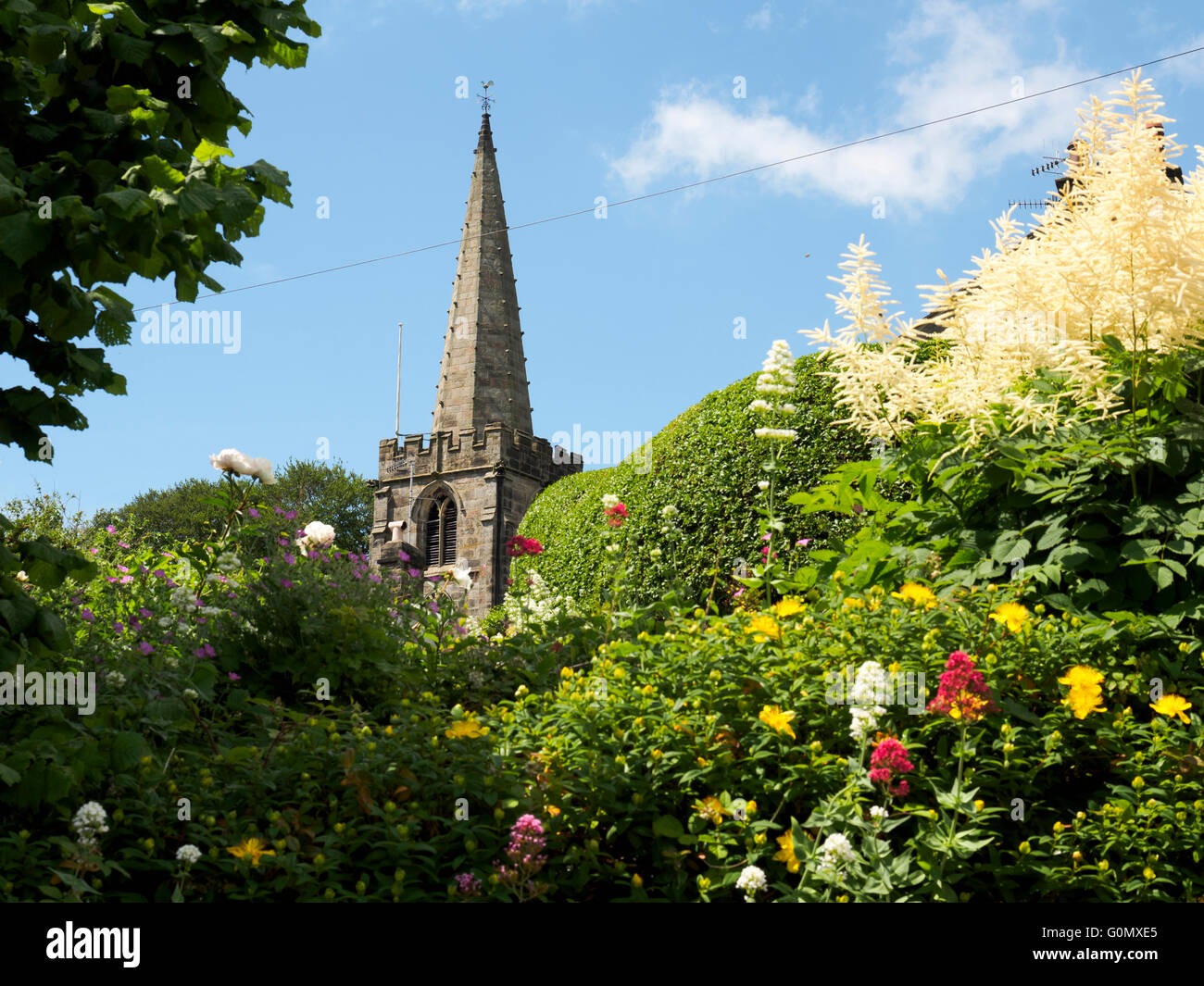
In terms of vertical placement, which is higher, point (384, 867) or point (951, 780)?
point (951, 780)

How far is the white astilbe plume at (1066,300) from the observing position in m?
4.53

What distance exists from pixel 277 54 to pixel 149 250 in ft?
4.41

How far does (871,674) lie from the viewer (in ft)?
11.8

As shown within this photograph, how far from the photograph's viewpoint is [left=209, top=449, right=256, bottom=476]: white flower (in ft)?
21.3

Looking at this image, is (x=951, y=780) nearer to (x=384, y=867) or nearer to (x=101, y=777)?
(x=384, y=867)

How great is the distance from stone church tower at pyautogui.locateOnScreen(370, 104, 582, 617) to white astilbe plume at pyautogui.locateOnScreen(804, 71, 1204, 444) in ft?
119

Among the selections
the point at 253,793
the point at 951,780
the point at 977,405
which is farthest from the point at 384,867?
the point at 977,405

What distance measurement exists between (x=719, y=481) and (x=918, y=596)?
272 inches

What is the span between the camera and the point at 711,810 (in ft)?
12.2

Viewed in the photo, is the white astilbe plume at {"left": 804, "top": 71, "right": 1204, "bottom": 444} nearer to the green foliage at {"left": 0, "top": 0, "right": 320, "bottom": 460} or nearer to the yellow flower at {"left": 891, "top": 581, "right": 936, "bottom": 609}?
the yellow flower at {"left": 891, "top": 581, "right": 936, "bottom": 609}

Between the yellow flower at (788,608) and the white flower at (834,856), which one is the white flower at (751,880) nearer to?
the white flower at (834,856)

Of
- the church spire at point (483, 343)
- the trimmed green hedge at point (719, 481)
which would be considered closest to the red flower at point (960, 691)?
the trimmed green hedge at point (719, 481)

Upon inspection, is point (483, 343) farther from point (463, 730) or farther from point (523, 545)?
point (463, 730)

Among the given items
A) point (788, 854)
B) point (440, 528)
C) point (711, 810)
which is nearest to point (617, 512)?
point (711, 810)
